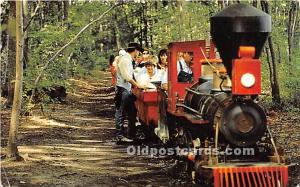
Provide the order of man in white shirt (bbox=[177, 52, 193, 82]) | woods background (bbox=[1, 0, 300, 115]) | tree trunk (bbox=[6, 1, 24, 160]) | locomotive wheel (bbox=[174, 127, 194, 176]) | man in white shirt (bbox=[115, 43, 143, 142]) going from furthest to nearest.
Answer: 1. woods background (bbox=[1, 0, 300, 115])
2. man in white shirt (bbox=[115, 43, 143, 142])
3. man in white shirt (bbox=[177, 52, 193, 82])
4. tree trunk (bbox=[6, 1, 24, 160])
5. locomotive wheel (bbox=[174, 127, 194, 176])

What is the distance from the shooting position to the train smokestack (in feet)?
20.8

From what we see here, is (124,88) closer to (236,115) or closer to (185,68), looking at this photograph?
(185,68)

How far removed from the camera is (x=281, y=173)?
6605 mm

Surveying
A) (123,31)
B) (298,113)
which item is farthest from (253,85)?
(123,31)

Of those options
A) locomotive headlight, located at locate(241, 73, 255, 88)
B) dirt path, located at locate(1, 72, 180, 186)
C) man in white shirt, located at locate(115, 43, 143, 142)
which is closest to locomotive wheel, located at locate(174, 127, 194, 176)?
dirt path, located at locate(1, 72, 180, 186)

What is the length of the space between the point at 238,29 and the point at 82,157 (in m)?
4.46

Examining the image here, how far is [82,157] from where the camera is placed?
969cm

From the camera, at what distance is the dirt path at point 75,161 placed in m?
7.62

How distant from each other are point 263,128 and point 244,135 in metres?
0.27

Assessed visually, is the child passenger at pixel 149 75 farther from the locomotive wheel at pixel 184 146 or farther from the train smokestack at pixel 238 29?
the train smokestack at pixel 238 29

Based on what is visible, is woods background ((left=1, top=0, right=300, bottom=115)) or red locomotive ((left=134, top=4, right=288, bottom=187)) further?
woods background ((left=1, top=0, right=300, bottom=115))

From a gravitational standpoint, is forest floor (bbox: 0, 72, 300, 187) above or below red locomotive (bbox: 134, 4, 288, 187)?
below

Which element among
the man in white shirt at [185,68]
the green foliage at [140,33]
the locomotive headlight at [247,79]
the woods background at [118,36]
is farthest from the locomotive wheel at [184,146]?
the green foliage at [140,33]

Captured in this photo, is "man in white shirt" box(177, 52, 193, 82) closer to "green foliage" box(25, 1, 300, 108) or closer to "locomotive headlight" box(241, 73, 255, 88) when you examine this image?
"locomotive headlight" box(241, 73, 255, 88)
